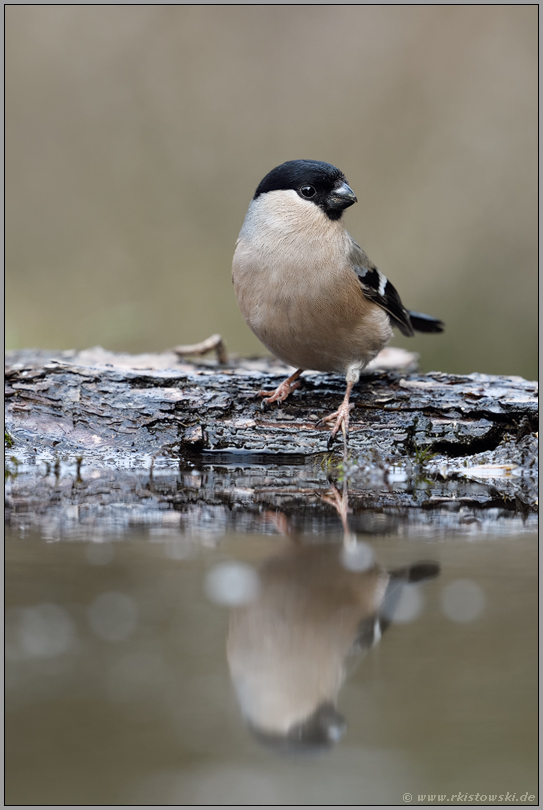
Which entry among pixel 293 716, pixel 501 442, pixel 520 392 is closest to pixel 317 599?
pixel 293 716

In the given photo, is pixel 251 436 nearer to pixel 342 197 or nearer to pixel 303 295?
pixel 303 295

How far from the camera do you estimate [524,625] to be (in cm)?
195

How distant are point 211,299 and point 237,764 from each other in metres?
9.32

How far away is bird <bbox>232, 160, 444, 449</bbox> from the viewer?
4328 millimetres

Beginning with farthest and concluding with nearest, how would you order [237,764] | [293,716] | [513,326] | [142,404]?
[513,326]
[142,404]
[293,716]
[237,764]

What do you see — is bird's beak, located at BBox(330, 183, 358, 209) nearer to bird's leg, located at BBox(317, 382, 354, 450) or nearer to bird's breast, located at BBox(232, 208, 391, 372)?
bird's breast, located at BBox(232, 208, 391, 372)

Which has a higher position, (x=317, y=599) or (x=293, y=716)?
(x=317, y=599)

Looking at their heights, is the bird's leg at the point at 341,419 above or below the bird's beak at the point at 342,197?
below

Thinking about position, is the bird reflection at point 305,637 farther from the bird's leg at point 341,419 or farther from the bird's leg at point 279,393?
the bird's leg at point 279,393

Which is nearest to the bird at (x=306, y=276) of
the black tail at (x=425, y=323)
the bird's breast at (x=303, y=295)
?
the bird's breast at (x=303, y=295)

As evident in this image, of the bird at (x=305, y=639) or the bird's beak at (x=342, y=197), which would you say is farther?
the bird's beak at (x=342, y=197)

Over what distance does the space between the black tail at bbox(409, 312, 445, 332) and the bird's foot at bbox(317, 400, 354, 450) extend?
159 cm

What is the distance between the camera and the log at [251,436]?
385 cm

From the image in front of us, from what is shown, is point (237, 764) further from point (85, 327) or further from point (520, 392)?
point (85, 327)
